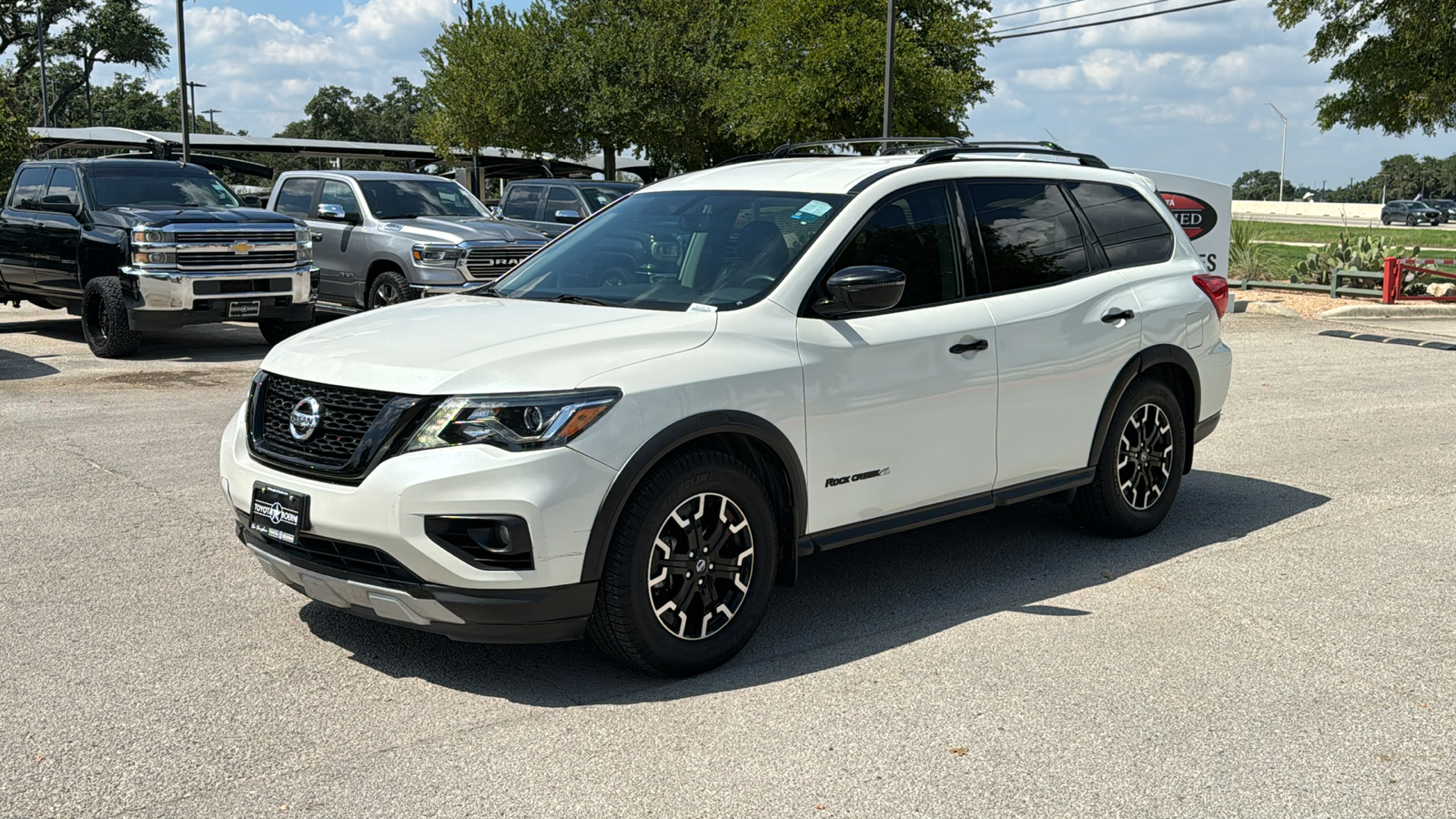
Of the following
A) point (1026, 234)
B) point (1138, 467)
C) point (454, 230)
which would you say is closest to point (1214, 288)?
point (1138, 467)

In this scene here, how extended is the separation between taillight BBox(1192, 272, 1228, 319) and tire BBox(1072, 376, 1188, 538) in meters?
0.64

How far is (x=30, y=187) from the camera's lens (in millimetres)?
15297

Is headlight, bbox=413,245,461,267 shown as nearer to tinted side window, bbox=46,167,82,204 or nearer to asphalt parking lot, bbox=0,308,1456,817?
tinted side window, bbox=46,167,82,204

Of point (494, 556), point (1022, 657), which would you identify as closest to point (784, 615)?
point (1022, 657)

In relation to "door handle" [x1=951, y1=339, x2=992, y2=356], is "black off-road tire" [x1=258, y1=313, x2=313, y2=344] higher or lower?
lower

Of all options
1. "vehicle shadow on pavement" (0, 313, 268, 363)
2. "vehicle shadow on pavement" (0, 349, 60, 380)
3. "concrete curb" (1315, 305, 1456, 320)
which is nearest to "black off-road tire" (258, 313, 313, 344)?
"vehicle shadow on pavement" (0, 313, 268, 363)

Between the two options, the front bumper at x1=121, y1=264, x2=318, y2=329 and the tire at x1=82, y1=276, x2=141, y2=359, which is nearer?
the front bumper at x1=121, y1=264, x2=318, y2=329

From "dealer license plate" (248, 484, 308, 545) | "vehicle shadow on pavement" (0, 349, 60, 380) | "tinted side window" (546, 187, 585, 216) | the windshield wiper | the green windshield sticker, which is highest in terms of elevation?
"tinted side window" (546, 187, 585, 216)

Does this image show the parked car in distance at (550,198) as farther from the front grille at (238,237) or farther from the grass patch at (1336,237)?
the grass patch at (1336,237)

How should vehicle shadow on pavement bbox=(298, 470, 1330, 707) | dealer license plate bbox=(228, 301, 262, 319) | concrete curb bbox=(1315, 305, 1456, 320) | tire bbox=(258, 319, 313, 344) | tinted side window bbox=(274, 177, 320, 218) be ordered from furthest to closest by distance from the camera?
concrete curb bbox=(1315, 305, 1456, 320), tinted side window bbox=(274, 177, 320, 218), tire bbox=(258, 319, 313, 344), dealer license plate bbox=(228, 301, 262, 319), vehicle shadow on pavement bbox=(298, 470, 1330, 707)


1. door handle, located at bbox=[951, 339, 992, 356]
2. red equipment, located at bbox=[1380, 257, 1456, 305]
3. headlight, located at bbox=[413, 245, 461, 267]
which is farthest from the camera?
red equipment, located at bbox=[1380, 257, 1456, 305]

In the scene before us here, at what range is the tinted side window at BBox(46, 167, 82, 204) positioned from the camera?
14.6 m

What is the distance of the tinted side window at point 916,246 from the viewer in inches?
210

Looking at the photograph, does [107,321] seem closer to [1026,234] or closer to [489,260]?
Result: [489,260]
